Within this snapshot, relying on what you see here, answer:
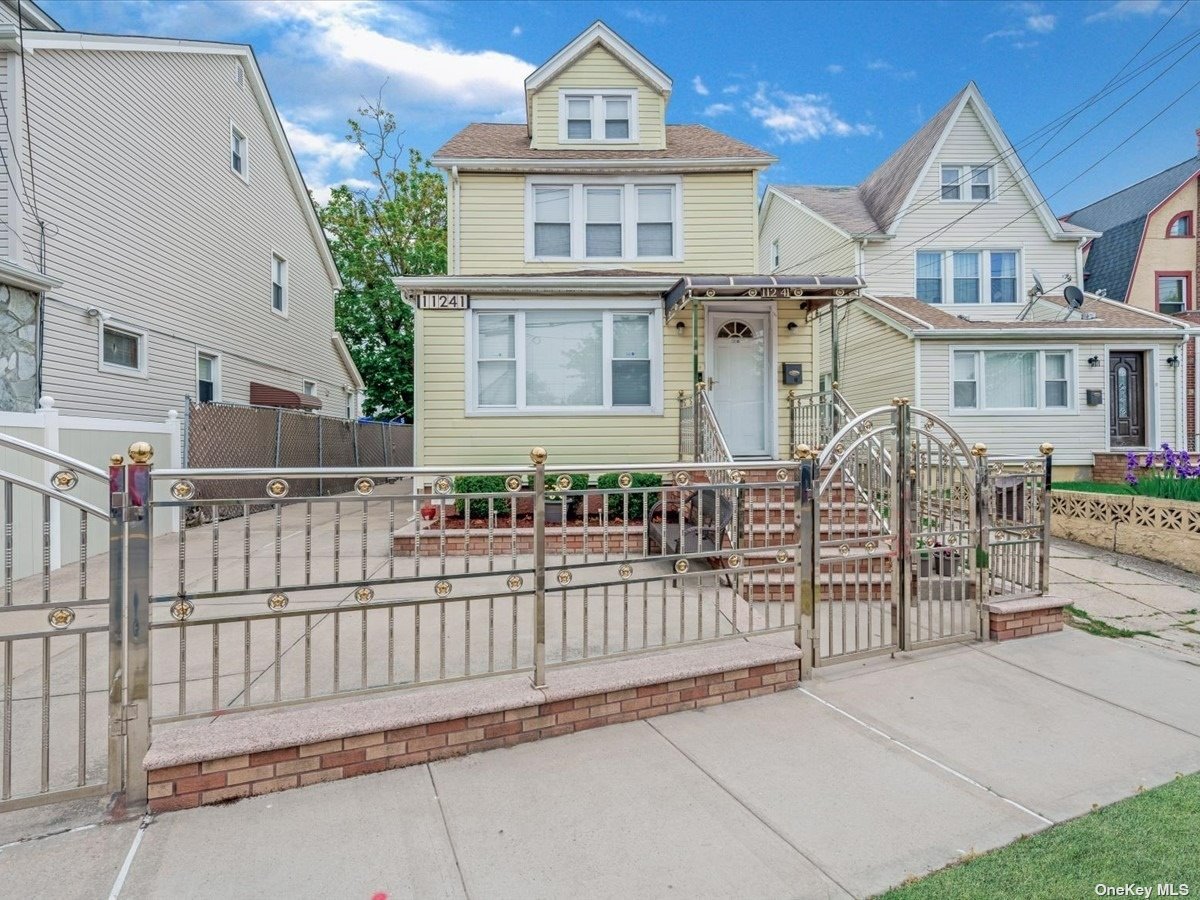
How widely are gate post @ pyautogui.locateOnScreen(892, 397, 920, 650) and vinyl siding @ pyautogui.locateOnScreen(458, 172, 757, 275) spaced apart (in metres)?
6.99

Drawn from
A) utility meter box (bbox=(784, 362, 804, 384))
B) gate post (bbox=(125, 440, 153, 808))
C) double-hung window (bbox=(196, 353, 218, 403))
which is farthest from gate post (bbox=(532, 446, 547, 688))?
double-hung window (bbox=(196, 353, 218, 403))

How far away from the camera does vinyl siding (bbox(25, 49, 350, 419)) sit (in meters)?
9.06

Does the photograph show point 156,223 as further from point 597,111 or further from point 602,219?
point 597,111

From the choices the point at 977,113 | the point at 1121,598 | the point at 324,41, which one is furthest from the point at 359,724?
the point at 324,41

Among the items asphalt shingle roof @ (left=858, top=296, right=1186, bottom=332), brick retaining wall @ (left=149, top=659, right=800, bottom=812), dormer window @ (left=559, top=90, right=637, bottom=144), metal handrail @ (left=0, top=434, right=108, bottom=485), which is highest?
dormer window @ (left=559, top=90, right=637, bottom=144)

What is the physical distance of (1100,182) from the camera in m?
21.0

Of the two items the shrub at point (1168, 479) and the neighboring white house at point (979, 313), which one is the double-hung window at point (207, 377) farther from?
the shrub at point (1168, 479)

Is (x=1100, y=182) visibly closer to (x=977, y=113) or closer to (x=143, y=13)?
(x=977, y=113)

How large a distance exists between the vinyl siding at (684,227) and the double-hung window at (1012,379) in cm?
636

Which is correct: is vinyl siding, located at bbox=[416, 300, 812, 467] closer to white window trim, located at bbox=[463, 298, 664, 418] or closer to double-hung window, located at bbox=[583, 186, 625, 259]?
white window trim, located at bbox=[463, 298, 664, 418]

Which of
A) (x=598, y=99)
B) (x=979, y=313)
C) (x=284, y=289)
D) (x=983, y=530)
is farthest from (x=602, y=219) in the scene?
(x=979, y=313)

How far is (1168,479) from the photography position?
311 inches

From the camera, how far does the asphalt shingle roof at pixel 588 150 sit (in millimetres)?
10703

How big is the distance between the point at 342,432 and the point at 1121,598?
54.1 feet
